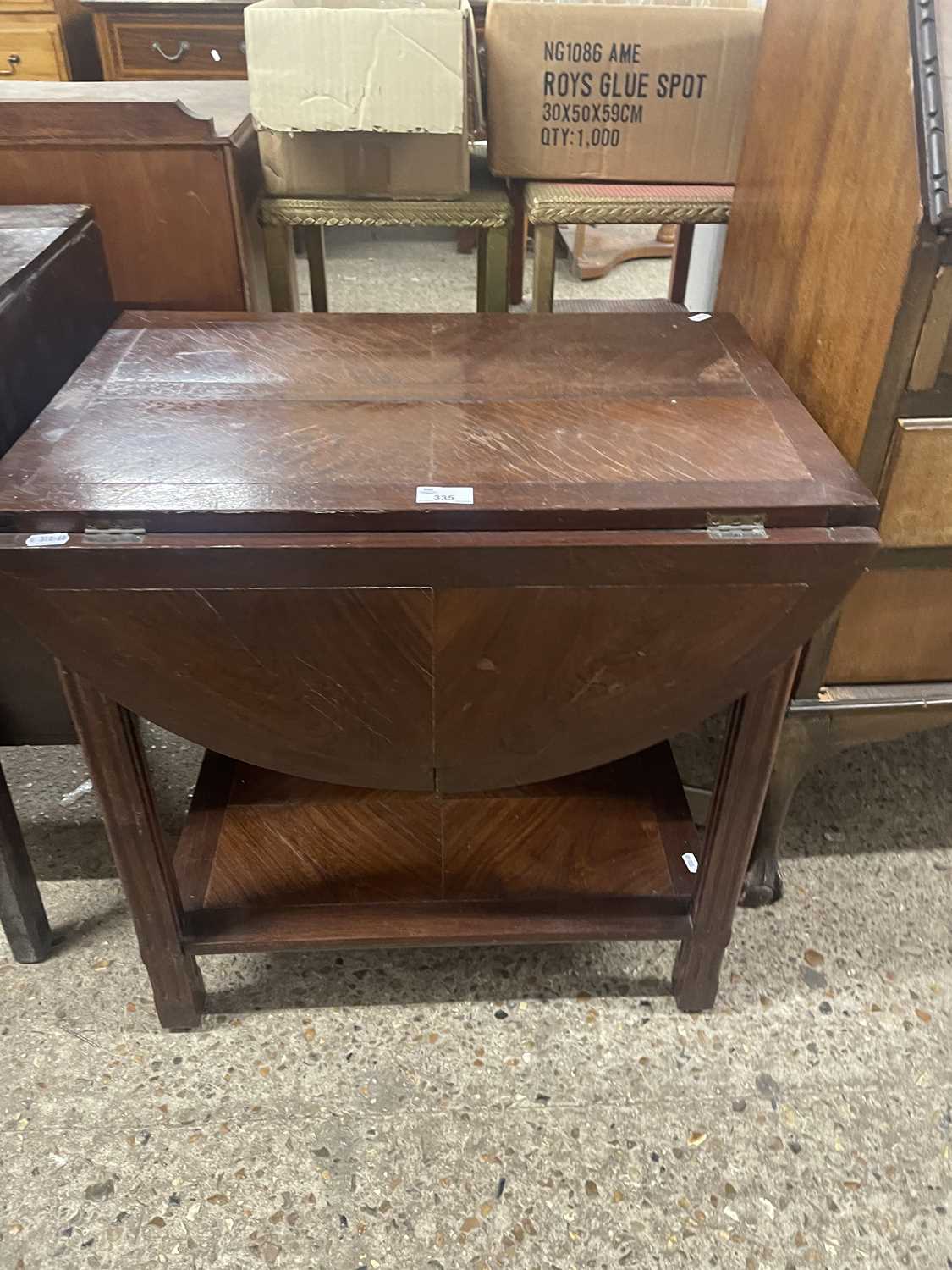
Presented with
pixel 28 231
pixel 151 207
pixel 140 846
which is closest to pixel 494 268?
pixel 151 207

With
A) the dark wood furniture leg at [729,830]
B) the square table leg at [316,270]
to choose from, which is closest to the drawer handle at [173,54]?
the square table leg at [316,270]

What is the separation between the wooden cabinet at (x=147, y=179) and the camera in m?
1.33

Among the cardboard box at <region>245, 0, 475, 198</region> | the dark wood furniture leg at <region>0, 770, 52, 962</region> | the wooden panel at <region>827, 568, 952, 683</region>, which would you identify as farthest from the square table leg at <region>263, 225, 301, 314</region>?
the wooden panel at <region>827, 568, 952, 683</region>

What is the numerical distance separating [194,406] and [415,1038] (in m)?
0.80

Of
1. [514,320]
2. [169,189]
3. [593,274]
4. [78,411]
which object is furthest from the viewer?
[593,274]

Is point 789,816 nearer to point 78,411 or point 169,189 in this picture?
point 78,411

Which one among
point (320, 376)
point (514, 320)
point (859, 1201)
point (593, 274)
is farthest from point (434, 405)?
point (593, 274)

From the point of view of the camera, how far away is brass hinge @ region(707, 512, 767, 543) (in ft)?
2.73

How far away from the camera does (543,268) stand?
1.72m

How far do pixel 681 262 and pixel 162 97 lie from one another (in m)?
1.28

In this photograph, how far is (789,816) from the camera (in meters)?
1.54

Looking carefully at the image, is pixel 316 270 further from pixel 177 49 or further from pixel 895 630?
pixel 895 630

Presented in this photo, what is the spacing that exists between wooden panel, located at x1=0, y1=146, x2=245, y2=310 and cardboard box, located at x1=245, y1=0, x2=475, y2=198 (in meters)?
0.15

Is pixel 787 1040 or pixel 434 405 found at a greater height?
pixel 434 405
